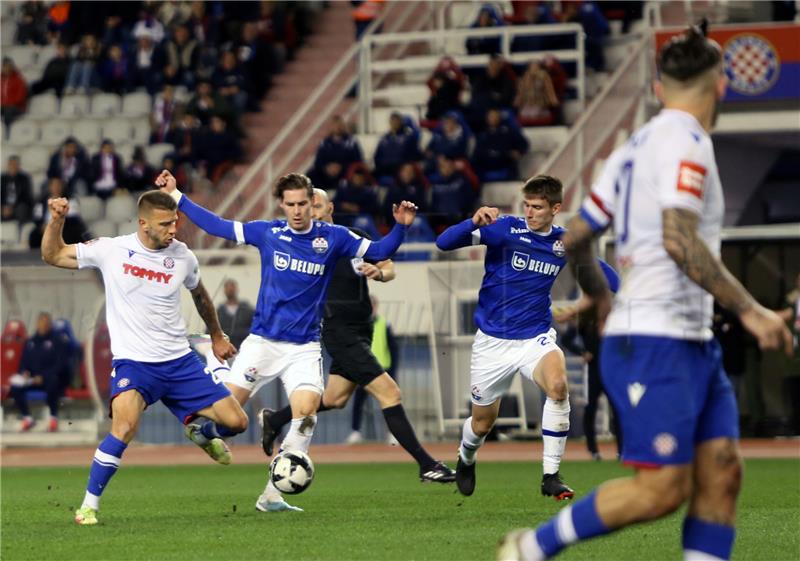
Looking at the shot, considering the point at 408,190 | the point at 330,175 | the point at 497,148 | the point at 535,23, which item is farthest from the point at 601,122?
the point at 330,175

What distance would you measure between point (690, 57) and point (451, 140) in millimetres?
16945

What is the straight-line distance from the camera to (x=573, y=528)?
20.1 ft

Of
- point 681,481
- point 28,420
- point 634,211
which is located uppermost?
point 634,211

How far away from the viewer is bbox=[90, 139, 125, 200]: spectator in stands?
2561cm

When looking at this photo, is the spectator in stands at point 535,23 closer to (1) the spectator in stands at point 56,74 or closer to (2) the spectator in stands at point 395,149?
(2) the spectator in stands at point 395,149

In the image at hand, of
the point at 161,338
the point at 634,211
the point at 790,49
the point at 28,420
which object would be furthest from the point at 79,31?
the point at 634,211

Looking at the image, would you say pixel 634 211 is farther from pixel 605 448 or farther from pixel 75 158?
pixel 75 158

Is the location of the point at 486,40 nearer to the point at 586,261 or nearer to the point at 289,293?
the point at 289,293

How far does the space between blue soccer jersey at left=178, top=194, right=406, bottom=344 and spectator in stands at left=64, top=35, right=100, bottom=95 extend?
58.3ft

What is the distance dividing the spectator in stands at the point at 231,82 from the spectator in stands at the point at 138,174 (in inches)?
85.1

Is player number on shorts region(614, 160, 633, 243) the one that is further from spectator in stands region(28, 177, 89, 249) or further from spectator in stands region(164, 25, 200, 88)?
spectator in stands region(164, 25, 200, 88)

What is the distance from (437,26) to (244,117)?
3.83m

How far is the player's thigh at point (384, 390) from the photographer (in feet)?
46.0

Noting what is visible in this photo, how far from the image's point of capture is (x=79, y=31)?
30.3 meters
